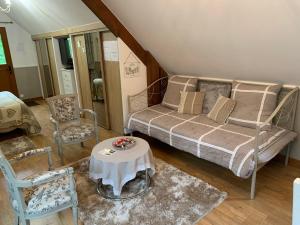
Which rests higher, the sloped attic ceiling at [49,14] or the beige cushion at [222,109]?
the sloped attic ceiling at [49,14]

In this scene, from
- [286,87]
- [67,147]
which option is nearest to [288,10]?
[286,87]

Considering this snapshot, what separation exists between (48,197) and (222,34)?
2.20 meters

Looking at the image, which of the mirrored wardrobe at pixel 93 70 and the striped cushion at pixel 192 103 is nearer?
the striped cushion at pixel 192 103

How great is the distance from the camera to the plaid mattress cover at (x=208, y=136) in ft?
7.00

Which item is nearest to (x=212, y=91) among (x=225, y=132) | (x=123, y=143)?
(x=225, y=132)

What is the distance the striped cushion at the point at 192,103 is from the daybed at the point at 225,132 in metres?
0.08

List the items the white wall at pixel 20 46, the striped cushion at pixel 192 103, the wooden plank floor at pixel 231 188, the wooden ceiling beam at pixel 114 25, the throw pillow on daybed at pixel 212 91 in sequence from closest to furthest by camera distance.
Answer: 1. the wooden plank floor at pixel 231 188
2. the wooden ceiling beam at pixel 114 25
3. the throw pillow on daybed at pixel 212 91
4. the striped cushion at pixel 192 103
5. the white wall at pixel 20 46

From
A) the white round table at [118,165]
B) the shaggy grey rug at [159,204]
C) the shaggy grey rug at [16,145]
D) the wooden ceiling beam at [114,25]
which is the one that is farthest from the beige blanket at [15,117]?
the white round table at [118,165]

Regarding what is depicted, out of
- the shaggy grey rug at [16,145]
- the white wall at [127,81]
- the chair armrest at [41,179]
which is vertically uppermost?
the white wall at [127,81]

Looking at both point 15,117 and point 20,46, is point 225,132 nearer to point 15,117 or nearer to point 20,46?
point 15,117

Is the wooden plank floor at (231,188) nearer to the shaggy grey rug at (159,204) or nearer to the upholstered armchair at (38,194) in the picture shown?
the shaggy grey rug at (159,204)

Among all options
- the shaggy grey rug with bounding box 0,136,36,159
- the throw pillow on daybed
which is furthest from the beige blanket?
the throw pillow on daybed

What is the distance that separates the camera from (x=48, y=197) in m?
1.70

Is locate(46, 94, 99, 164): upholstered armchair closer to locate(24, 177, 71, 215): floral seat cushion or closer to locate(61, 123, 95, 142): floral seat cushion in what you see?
locate(61, 123, 95, 142): floral seat cushion
